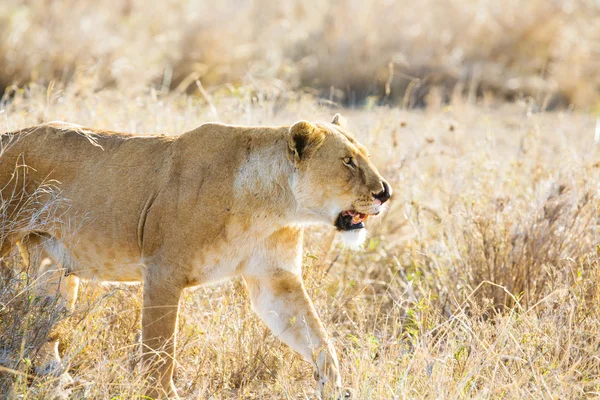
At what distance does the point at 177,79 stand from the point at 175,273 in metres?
8.34

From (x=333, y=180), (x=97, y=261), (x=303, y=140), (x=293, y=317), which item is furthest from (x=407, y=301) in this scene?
(x=97, y=261)

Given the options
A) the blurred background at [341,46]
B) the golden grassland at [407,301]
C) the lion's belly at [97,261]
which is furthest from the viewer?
the blurred background at [341,46]

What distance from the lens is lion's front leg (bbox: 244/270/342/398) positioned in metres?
4.56

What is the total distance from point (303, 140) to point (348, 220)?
0.48m

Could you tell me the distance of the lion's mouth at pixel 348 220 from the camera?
4.54 m

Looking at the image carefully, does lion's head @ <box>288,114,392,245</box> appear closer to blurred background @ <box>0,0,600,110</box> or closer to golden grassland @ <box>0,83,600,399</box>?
golden grassland @ <box>0,83,600,399</box>

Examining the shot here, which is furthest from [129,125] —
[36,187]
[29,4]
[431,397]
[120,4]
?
[120,4]

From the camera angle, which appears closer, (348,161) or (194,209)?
(194,209)

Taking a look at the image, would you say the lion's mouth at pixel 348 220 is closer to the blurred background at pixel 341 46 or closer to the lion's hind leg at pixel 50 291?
the lion's hind leg at pixel 50 291

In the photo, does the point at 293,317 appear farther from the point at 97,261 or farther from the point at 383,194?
the point at 97,261

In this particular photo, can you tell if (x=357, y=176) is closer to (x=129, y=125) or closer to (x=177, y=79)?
(x=129, y=125)

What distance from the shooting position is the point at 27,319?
13.8 ft

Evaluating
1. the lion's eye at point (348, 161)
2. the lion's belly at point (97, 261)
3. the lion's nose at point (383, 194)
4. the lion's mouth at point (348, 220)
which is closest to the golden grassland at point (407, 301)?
the lion's belly at point (97, 261)

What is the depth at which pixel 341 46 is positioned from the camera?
13.8m
